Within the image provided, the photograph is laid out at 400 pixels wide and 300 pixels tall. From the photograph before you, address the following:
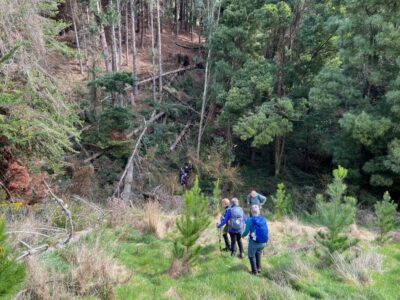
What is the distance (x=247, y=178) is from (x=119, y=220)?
12.8m

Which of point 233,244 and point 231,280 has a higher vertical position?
point 231,280

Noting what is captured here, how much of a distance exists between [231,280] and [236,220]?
65.0 inches

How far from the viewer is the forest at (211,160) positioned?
6.79 meters

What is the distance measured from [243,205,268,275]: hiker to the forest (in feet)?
0.13

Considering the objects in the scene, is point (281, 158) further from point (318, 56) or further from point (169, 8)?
point (169, 8)

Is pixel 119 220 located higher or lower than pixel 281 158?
higher

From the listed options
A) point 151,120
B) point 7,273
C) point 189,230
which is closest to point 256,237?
point 189,230

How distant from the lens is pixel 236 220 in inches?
324

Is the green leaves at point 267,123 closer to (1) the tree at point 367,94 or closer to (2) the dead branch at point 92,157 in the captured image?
(1) the tree at point 367,94

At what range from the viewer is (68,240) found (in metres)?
7.25

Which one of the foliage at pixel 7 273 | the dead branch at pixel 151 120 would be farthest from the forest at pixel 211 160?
the dead branch at pixel 151 120

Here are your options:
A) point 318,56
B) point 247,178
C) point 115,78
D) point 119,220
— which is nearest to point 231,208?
point 119,220

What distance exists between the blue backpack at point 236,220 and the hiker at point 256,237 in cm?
77

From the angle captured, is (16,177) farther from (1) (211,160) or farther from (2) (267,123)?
(1) (211,160)
